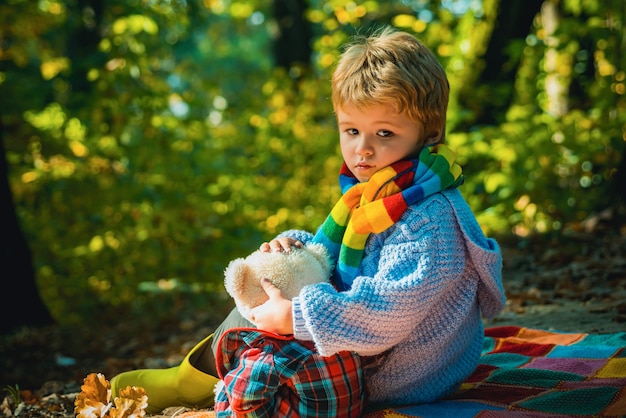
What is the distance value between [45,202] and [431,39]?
3804 mm

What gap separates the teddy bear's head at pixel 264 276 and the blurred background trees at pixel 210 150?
343 centimetres

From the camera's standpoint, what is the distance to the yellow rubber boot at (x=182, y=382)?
2.41 metres

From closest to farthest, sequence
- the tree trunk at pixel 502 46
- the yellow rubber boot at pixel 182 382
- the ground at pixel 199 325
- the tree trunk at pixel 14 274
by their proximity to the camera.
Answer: the yellow rubber boot at pixel 182 382 < the ground at pixel 199 325 < the tree trunk at pixel 14 274 < the tree trunk at pixel 502 46

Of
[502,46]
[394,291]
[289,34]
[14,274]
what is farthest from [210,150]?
[394,291]

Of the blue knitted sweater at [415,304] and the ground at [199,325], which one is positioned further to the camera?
the ground at [199,325]

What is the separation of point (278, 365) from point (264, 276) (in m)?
0.28

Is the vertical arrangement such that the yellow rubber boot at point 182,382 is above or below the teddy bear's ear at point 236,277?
below

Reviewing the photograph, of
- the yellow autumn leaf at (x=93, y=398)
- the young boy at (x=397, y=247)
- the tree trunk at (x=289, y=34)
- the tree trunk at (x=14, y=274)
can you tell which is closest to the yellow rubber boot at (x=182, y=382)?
the yellow autumn leaf at (x=93, y=398)

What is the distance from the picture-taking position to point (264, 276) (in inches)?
82.0

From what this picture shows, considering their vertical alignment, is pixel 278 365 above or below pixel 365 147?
below

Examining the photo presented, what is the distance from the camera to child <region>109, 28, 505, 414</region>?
1.96m

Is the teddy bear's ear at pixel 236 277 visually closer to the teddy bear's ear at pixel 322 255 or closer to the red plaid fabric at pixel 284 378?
the red plaid fabric at pixel 284 378

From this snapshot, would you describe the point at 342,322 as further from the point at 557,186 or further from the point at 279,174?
the point at 279,174

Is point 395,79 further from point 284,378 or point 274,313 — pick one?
point 284,378
